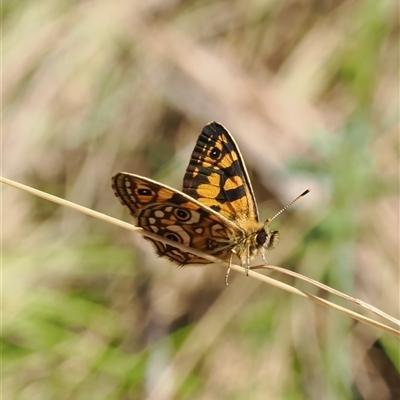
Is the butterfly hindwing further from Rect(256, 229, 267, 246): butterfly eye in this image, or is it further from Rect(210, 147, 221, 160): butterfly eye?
Rect(210, 147, 221, 160): butterfly eye

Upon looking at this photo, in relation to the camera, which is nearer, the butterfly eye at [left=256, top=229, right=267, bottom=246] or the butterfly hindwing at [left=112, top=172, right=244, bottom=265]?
the butterfly hindwing at [left=112, top=172, right=244, bottom=265]

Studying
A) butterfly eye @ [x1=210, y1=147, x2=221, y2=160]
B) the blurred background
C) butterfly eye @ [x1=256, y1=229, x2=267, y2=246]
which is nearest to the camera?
butterfly eye @ [x1=256, y1=229, x2=267, y2=246]

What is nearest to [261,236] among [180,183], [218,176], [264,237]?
[264,237]

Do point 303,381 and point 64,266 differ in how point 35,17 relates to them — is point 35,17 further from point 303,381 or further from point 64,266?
point 303,381

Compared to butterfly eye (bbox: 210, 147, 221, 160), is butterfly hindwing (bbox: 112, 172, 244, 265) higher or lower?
lower

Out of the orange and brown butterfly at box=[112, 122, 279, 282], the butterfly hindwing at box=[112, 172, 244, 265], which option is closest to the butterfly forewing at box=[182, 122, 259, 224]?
the orange and brown butterfly at box=[112, 122, 279, 282]

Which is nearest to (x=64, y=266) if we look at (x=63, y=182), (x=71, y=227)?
(x=71, y=227)

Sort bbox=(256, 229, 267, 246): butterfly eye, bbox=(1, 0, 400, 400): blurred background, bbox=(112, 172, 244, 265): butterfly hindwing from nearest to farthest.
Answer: bbox=(112, 172, 244, 265): butterfly hindwing < bbox=(256, 229, 267, 246): butterfly eye < bbox=(1, 0, 400, 400): blurred background
